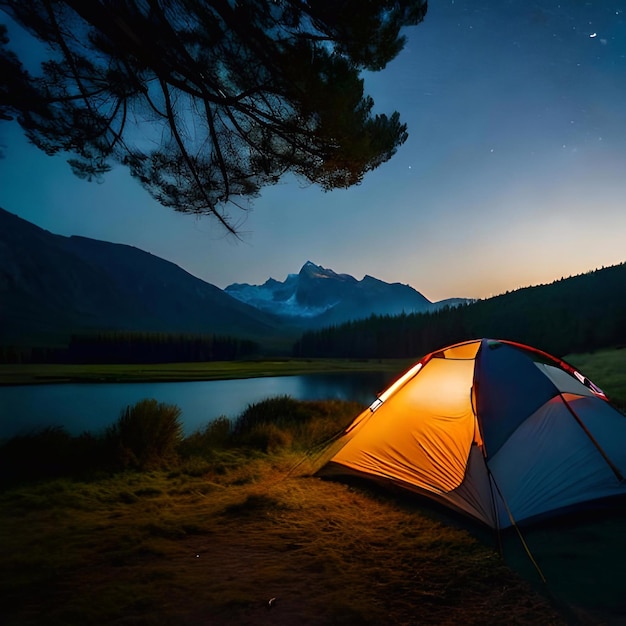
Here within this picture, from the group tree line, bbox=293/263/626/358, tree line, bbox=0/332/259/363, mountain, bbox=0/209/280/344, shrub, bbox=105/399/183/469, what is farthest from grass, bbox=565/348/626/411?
mountain, bbox=0/209/280/344

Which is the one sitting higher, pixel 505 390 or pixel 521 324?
pixel 521 324

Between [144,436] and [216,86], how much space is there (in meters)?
5.80

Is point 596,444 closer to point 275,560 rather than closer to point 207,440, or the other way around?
point 275,560

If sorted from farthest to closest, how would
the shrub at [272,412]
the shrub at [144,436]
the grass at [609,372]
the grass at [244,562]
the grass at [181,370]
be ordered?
the grass at [181,370] < the grass at [609,372] < the shrub at [272,412] < the shrub at [144,436] < the grass at [244,562]

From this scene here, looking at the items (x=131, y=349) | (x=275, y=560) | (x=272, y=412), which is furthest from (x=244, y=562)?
(x=131, y=349)

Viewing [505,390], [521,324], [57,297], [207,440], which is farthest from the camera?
[57,297]

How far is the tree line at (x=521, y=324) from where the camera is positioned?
46906 mm

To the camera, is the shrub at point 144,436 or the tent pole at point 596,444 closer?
the tent pole at point 596,444

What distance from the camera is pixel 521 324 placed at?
2237 inches

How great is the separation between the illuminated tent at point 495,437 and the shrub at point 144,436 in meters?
3.17

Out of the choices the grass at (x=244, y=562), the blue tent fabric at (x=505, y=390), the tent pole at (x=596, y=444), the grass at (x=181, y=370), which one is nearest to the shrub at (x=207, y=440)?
the grass at (x=244, y=562)

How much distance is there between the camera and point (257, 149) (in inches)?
275

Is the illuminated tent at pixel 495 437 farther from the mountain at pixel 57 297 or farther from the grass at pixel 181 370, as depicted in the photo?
the mountain at pixel 57 297

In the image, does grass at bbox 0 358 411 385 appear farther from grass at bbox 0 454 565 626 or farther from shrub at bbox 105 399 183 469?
grass at bbox 0 454 565 626
